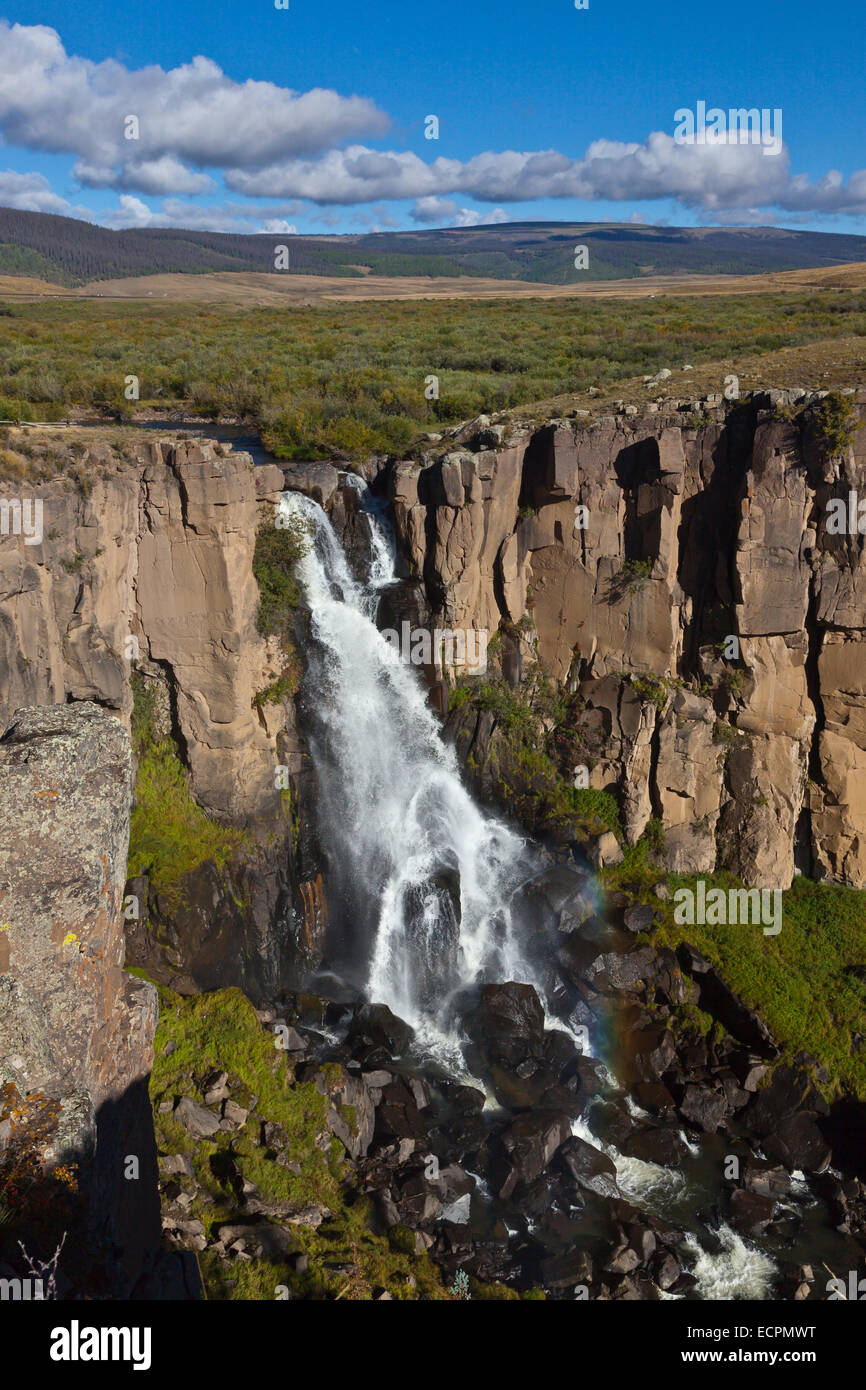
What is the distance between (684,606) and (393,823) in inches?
368

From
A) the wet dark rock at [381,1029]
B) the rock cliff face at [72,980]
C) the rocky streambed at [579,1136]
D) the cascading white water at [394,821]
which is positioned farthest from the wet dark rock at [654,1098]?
the rock cliff face at [72,980]

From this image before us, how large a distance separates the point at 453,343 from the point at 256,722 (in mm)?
28353

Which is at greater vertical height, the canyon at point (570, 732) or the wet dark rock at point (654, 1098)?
the canyon at point (570, 732)

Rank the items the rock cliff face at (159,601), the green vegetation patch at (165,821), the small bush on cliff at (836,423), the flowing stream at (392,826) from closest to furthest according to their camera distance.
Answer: the rock cliff face at (159,601)
the green vegetation patch at (165,821)
the small bush on cliff at (836,423)
the flowing stream at (392,826)

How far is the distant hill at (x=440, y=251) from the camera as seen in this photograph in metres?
92.9

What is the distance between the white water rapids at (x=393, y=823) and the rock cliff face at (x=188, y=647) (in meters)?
1.03

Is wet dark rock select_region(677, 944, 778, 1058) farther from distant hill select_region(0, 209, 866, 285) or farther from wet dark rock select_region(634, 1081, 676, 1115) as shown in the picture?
distant hill select_region(0, 209, 866, 285)

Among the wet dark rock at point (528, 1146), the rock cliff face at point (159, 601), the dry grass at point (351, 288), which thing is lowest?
the wet dark rock at point (528, 1146)

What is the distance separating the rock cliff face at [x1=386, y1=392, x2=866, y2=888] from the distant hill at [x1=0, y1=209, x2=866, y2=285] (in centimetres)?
7729

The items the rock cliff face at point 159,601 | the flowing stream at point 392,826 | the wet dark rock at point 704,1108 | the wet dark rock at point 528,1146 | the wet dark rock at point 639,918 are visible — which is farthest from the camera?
the wet dark rock at point 639,918

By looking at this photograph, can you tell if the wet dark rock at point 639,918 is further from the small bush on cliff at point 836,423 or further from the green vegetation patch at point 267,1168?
the small bush on cliff at point 836,423

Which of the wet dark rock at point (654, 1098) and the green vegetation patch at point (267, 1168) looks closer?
the green vegetation patch at point (267, 1168)

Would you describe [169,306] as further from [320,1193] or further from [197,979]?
[320,1193]

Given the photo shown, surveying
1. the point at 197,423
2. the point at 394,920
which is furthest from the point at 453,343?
the point at 394,920
